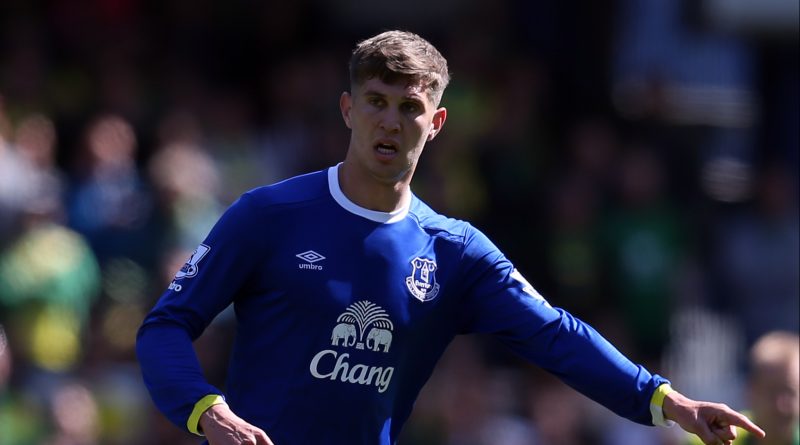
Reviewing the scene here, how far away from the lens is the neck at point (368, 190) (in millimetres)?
5355

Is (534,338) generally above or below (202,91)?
above

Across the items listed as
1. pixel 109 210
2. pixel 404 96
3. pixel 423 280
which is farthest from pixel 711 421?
pixel 109 210

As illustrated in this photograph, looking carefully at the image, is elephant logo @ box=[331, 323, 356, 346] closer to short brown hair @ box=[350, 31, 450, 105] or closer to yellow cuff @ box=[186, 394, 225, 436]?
yellow cuff @ box=[186, 394, 225, 436]

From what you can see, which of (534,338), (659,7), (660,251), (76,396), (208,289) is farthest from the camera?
(659,7)

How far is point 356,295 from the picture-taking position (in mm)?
5254

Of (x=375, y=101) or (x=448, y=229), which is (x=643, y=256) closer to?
(x=448, y=229)

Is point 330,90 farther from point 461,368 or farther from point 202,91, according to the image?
point 461,368

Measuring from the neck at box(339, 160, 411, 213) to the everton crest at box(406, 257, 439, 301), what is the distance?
0.22 meters

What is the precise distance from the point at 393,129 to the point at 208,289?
843 mm

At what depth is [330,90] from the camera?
11.9 metres

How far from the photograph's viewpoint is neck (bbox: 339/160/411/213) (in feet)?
17.6

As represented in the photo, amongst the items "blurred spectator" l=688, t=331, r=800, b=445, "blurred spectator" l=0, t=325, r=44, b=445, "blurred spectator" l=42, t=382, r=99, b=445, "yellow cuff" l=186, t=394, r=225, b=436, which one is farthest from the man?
"blurred spectator" l=0, t=325, r=44, b=445

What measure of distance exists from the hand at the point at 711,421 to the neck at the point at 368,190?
4.09 ft

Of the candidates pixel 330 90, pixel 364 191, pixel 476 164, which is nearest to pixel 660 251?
pixel 476 164
